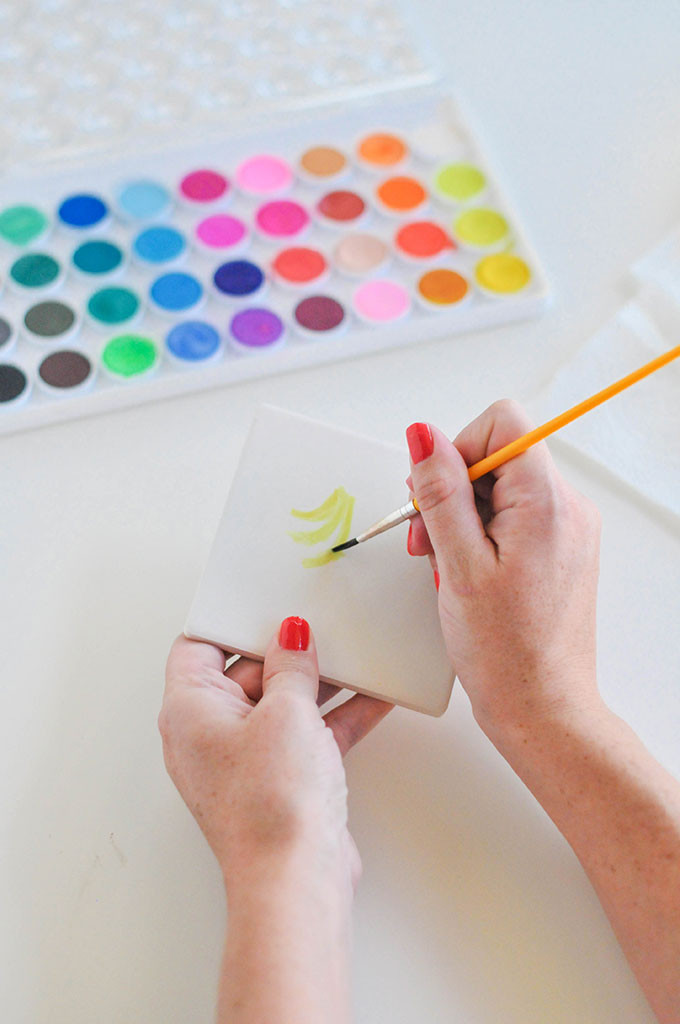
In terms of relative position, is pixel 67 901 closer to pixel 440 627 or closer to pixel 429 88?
pixel 440 627

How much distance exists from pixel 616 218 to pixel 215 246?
0.48 meters

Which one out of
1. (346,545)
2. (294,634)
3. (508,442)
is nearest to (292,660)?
(294,634)

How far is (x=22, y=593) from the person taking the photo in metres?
0.89

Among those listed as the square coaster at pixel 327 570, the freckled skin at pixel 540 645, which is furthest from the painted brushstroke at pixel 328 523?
the freckled skin at pixel 540 645

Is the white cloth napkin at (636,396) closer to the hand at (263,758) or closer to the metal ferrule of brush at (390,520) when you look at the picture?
the metal ferrule of brush at (390,520)

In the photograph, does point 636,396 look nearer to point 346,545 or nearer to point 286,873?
point 346,545

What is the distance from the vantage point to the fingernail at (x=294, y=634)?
760mm

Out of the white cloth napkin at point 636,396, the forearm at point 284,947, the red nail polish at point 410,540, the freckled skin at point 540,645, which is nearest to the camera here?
the forearm at point 284,947

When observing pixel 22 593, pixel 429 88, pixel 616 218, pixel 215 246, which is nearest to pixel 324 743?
pixel 22 593

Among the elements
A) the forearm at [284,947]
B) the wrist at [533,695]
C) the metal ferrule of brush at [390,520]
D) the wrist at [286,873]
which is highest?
the metal ferrule of brush at [390,520]

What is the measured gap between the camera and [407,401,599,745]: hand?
0.74 m

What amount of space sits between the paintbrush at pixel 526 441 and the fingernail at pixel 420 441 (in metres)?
0.05

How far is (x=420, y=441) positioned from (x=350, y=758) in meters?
0.28

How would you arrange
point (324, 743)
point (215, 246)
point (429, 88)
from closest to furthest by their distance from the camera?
point (324, 743), point (215, 246), point (429, 88)
